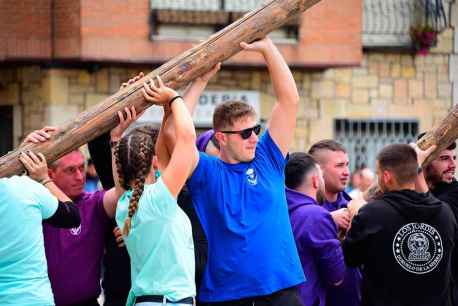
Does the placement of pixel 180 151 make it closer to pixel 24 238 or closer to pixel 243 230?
pixel 243 230

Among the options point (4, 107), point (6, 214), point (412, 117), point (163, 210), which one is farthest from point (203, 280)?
point (412, 117)

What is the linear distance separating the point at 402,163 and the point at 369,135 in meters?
11.2

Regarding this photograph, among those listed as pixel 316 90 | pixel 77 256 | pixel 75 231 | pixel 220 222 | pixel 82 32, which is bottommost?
pixel 77 256

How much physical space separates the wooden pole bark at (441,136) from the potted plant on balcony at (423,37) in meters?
10.5

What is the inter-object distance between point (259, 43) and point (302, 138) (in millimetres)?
11284

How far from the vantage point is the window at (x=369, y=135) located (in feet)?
58.4

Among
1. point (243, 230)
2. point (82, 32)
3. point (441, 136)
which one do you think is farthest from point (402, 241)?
point (82, 32)

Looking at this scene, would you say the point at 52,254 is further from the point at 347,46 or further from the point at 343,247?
the point at 347,46

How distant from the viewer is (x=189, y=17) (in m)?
16.4

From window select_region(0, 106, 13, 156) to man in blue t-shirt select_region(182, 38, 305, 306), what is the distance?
11.0 m

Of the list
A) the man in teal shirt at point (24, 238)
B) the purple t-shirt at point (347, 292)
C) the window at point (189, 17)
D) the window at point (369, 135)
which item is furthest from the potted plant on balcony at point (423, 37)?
the man in teal shirt at point (24, 238)

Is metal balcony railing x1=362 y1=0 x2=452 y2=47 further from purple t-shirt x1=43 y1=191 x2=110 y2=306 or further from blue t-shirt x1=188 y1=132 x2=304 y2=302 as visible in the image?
blue t-shirt x1=188 y1=132 x2=304 y2=302

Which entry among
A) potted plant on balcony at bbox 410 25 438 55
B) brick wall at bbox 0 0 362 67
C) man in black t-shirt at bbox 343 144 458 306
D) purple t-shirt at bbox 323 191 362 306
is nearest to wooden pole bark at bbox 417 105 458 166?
man in black t-shirt at bbox 343 144 458 306

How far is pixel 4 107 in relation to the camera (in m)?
17.0
